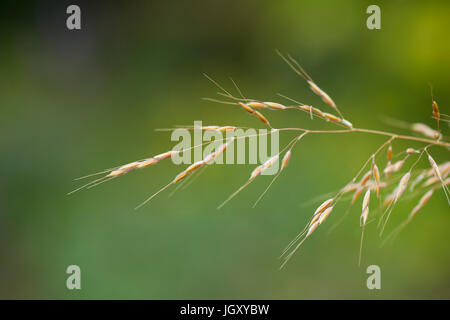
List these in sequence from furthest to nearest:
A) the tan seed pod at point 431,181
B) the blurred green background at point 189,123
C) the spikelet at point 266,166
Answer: the blurred green background at point 189,123
the tan seed pod at point 431,181
the spikelet at point 266,166

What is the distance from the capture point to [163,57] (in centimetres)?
197

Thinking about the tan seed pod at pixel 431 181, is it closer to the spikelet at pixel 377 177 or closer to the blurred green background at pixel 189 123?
the spikelet at pixel 377 177

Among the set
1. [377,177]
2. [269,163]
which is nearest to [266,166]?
[269,163]

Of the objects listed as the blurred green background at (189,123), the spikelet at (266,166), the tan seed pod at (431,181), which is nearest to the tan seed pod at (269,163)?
the spikelet at (266,166)

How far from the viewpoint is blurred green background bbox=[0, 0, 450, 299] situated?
145 cm

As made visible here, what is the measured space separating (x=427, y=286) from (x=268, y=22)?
129cm

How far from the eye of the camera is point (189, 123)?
184cm

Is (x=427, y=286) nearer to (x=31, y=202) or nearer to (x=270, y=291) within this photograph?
(x=270, y=291)

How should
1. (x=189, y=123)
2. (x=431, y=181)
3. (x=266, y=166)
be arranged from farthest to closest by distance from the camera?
(x=189, y=123) < (x=431, y=181) < (x=266, y=166)

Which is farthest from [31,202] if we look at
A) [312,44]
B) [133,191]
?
[312,44]

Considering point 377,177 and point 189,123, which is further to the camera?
point 189,123

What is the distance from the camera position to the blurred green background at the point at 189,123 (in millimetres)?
1446

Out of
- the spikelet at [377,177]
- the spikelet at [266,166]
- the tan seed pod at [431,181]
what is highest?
the spikelet at [266,166]

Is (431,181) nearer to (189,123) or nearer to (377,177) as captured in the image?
(377,177)
